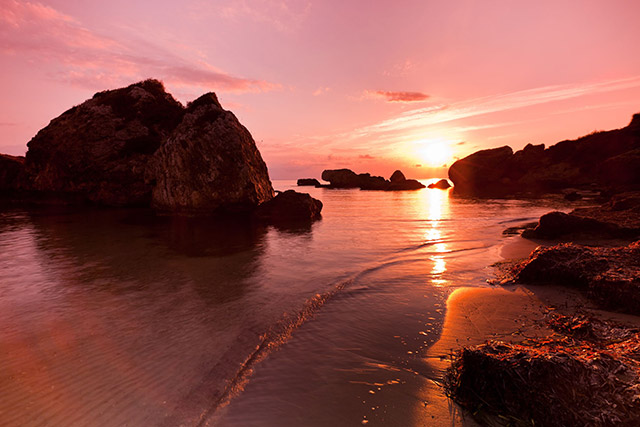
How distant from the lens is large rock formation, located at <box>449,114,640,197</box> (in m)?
36.0

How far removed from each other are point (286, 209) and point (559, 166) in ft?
204

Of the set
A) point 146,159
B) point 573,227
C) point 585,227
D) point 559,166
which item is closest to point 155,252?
point 573,227

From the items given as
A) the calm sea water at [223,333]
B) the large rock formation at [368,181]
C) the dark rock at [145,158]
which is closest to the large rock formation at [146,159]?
the dark rock at [145,158]

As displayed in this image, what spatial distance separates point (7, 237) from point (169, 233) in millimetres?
7614

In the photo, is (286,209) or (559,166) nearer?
(286,209)

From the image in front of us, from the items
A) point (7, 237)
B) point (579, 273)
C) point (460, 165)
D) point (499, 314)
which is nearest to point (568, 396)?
point (499, 314)

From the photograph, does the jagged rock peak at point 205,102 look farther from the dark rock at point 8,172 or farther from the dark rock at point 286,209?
the dark rock at point 8,172

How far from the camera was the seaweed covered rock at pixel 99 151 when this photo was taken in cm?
2764

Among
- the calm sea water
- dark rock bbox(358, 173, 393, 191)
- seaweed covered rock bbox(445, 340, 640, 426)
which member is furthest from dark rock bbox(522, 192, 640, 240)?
dark rock bbox(358, 173, 393, 191)

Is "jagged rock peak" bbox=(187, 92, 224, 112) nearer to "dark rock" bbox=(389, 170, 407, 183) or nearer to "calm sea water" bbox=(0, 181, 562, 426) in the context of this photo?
"calm sea water" bbox=(0, 181, 562, 426)

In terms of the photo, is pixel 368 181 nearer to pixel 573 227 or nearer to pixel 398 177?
pixel 398 177

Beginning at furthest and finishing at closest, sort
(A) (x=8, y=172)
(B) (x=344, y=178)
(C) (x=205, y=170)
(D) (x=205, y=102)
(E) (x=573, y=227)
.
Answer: (B) (x=344, y=178), (A) (x=8, y=172), (D) (x=205, y=102), (C) (x=205, y=170), (E) (x=573, y=227)

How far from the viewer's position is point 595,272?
20.2 feet

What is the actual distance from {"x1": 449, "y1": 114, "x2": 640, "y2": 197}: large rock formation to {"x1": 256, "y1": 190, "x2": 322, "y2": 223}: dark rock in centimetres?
3722
